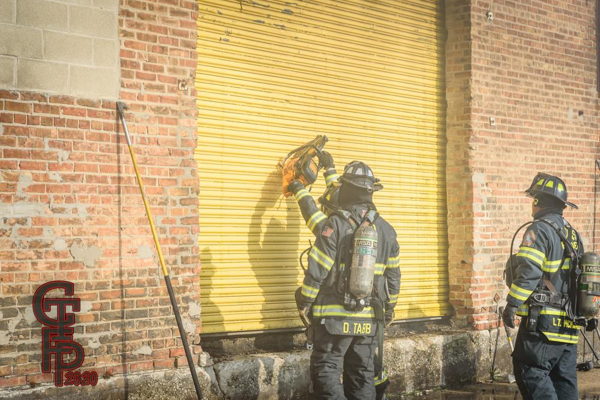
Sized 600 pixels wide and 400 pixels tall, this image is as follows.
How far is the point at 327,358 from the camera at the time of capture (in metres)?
5.66

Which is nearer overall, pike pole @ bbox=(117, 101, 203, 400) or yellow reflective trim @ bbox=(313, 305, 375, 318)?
pike pole @ bbox=(117, 101, 203, 400)

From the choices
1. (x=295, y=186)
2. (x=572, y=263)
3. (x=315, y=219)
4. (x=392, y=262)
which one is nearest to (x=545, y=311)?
(x=572, y=263)

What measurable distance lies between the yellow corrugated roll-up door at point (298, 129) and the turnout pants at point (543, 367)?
2371mm

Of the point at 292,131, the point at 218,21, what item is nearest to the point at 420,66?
the point at 292,131

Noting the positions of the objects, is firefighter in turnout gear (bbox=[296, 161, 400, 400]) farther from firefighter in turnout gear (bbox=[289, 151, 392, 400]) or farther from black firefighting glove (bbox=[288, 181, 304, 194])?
black firefighting glove (bbox=[288, 181, 304, 194])

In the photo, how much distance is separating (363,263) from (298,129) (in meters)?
2.33

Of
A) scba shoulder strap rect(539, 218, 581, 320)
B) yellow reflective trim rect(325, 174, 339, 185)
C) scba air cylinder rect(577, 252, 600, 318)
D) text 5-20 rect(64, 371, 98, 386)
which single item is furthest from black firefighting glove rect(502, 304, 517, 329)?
text 5-20 rect(64, 371, 98, 386)

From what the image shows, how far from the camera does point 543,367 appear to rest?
230 inches

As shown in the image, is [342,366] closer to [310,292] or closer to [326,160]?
[310,292]

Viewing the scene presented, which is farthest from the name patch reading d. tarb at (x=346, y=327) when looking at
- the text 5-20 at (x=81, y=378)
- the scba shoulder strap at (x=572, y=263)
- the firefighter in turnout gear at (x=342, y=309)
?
the text 5-20 at (x=81, y=378)

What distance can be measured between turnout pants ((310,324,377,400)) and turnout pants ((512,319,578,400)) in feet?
4.34

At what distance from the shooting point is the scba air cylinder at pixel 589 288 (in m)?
6.03

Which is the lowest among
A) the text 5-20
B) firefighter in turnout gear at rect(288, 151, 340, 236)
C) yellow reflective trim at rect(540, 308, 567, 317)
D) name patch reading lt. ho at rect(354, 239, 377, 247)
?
the text 5-20

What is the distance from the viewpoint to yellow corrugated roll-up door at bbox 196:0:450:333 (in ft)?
22.1
